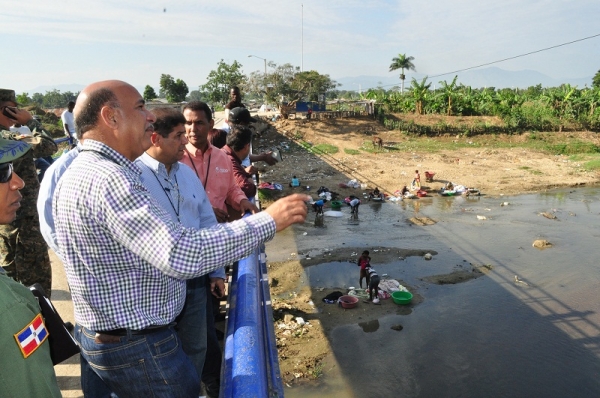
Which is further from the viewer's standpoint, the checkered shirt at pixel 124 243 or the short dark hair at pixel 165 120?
the short dark hair at pixel 165 120

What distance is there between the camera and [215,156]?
3184mm

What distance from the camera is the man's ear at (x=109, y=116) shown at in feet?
4.92

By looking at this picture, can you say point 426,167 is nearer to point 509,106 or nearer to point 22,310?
point 509,106

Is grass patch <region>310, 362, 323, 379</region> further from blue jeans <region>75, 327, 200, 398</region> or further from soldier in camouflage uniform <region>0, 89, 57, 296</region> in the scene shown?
blue jeans <region>75, 327, 200, 398</region>

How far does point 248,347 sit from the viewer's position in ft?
5.08

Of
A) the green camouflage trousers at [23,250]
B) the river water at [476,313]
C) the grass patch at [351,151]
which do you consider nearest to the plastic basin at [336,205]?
the river water at [476,313]

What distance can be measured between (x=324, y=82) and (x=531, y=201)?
16.8m

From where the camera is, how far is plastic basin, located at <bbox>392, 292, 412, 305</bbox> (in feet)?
20.9

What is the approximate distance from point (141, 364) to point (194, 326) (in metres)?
0.59

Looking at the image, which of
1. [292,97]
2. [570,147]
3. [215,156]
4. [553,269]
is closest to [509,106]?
[570,147]

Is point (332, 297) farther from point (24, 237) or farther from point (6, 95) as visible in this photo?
point (6, 95)

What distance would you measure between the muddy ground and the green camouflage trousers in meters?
2.86

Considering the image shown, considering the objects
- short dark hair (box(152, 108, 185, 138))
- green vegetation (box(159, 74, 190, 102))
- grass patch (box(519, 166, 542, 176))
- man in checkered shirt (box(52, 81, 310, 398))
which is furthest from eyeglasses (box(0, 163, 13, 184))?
green vegetation (box(159, 74, 190, 102))

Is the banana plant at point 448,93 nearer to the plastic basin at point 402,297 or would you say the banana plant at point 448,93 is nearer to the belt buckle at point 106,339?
the plastic basin at point 402,297
